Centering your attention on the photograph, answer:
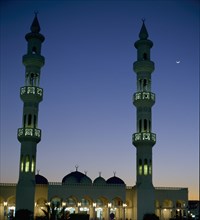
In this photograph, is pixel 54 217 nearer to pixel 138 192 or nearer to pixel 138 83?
pixel 138 192

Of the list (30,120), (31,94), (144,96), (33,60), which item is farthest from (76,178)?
(33,60)

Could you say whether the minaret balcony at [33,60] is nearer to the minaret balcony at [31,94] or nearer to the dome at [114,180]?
the minaret balcony at [31,94]

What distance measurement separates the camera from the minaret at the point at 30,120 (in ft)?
120

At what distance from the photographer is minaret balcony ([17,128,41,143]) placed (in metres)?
37.4

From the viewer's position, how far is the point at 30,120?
38438mm

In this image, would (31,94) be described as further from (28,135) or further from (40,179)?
(40,179)

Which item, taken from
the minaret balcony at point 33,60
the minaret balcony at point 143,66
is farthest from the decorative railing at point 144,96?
the minaret balcony at point 33,60

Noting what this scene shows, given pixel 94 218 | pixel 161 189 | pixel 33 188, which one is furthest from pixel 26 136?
pixel 161 189

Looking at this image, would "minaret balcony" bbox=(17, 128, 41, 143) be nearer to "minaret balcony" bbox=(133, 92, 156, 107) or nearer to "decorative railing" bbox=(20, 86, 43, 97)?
"decorative railing" bbox=(20, 86, 43, 97)

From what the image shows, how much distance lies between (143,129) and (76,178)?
979 centimetres

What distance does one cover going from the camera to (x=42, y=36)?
4112 centimetres

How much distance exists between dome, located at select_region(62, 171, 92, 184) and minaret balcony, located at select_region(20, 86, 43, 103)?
933 cm

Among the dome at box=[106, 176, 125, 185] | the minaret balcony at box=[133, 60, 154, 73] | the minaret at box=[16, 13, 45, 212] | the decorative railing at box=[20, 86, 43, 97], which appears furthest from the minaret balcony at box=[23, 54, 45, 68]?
the dome at box=[106, 176, 125, 185]

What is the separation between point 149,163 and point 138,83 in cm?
761
